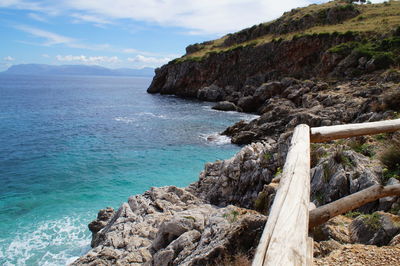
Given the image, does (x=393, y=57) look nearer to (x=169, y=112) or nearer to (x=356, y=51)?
(x=356, y=51)

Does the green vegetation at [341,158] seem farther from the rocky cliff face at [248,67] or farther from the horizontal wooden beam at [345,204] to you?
the rocky cliff face at [248,67]

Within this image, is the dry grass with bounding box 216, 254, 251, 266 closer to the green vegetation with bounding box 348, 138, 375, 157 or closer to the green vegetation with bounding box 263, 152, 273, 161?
the green vegetation with bounding box 348, 138, 375, 157

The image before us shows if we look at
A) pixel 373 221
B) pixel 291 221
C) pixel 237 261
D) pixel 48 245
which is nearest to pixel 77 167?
pixel 48 245

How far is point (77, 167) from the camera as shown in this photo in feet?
86.3

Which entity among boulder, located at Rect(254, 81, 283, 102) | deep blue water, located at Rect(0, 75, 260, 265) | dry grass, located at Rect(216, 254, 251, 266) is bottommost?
deep blue water, located at Rect(0, 75, 260, 265)

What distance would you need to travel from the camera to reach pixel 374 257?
4.50 meters

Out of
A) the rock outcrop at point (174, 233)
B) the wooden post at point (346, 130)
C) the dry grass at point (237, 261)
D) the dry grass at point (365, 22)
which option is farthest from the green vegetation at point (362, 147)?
the dry grass at point (365, 22)

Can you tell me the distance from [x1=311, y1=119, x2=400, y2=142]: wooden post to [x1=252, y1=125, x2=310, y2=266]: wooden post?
116 centimetres

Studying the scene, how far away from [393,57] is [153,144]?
117 ft

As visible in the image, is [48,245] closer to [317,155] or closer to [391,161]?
[317,155]

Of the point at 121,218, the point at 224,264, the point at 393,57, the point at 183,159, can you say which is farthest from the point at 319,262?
the point at 393,57

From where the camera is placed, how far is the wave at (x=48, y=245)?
14.8 meters

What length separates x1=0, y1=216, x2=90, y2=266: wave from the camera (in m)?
14.8

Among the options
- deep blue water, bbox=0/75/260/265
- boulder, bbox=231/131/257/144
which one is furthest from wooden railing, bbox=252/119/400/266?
boulder, bbox=231/131/257/144
